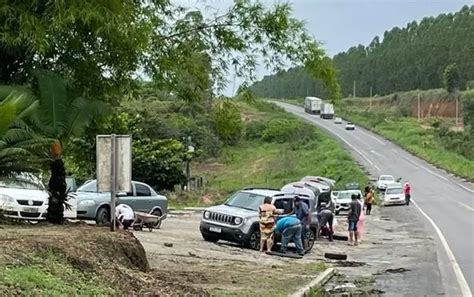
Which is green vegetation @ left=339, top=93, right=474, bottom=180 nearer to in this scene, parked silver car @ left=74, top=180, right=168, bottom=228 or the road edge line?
parked silver car @ left=74, top=180, right=168, bottom=228

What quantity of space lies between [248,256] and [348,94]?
160727 millimetres

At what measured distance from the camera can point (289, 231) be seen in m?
21.8

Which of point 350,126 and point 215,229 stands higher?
point 350,126

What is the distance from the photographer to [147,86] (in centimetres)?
1605

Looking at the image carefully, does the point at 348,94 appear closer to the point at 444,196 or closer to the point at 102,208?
the point at 444,196

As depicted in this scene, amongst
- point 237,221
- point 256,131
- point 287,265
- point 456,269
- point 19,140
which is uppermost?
point 256,131

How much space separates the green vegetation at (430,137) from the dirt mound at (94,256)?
57455mm

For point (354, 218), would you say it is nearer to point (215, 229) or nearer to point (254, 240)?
point (254, 240)

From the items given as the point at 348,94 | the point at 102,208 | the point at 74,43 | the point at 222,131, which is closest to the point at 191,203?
the point at 102,208

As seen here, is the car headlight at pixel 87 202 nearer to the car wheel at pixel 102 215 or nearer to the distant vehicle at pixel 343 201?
the car wheel at pixel 102 215

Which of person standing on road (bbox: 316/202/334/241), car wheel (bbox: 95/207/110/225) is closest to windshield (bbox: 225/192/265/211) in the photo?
car wheel (bbox: 95/207/110/225)

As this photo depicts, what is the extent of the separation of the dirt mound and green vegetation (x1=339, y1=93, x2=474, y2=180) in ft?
189

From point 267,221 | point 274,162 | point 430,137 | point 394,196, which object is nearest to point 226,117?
point 267,221

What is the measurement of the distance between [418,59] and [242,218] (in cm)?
14773
